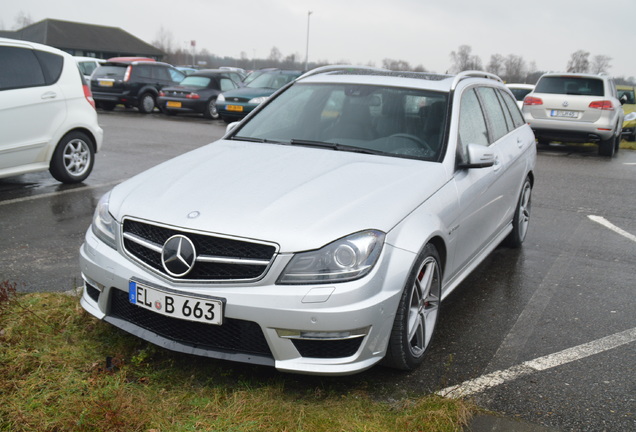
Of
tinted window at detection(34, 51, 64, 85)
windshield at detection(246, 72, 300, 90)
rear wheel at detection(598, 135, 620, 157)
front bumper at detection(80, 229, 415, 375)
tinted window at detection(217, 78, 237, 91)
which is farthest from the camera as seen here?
tinted window at detection(217, 78, 237, 91)

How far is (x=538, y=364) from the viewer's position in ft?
13.0

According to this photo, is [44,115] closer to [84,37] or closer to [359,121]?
[359,121]

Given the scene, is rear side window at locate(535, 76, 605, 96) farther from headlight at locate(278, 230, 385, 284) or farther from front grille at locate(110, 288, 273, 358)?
front grille at locate(110, 288, 273, 358)

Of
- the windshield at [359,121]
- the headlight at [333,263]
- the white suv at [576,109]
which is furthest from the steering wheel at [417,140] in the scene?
the white suv at [576,109]

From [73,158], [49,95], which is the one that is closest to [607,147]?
[73,158]

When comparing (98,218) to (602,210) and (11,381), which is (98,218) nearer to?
(11,381)

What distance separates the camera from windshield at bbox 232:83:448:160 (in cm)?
462

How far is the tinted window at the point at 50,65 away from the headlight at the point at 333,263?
6131mm

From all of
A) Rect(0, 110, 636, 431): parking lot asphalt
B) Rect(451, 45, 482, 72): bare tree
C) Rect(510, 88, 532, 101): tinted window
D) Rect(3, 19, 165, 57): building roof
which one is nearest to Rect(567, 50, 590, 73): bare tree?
Rect(451, 45, 482, 72): bare tree

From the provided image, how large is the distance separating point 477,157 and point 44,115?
18.6 ft

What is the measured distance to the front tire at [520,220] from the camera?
639 centimetres

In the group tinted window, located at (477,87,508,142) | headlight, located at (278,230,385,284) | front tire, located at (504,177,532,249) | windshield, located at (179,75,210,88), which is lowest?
front tire, located at (504,177,532,249)

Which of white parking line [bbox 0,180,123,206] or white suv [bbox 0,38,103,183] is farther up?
white suv [bbox 0,38,103,183]

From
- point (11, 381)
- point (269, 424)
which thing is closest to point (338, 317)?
Result: point (269, 424)
